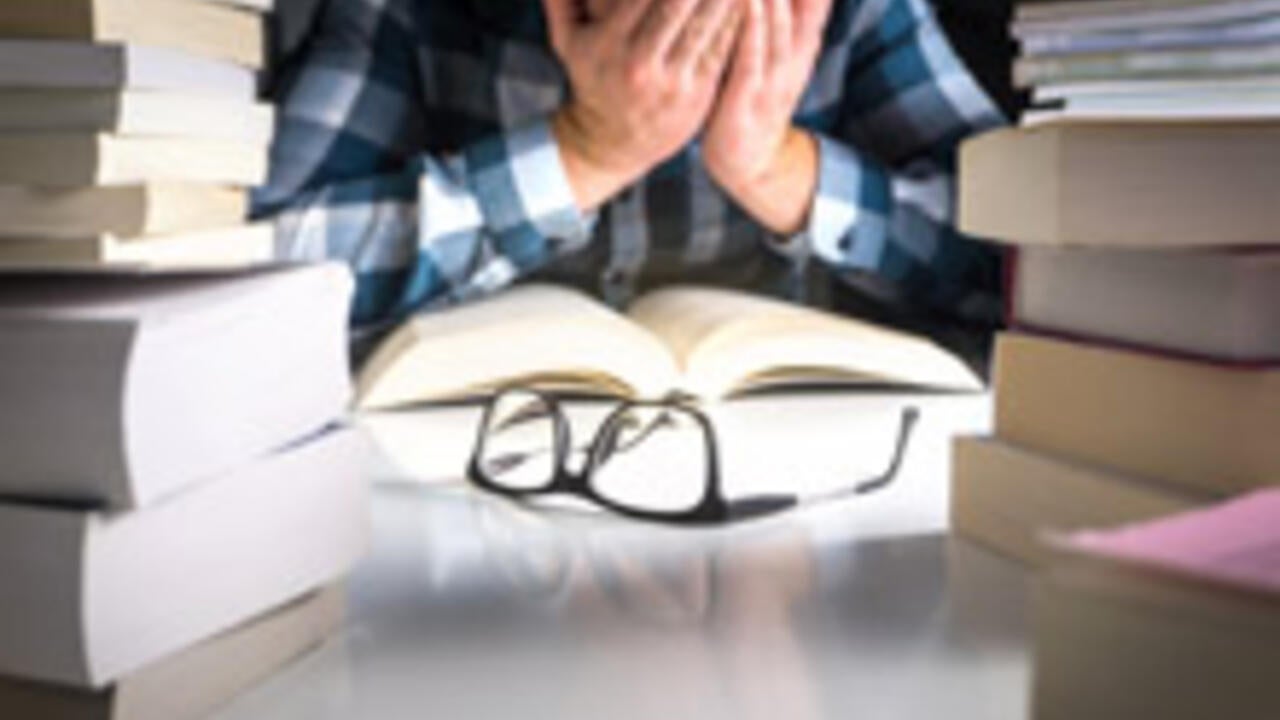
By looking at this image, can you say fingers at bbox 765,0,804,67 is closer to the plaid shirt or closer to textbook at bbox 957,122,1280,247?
the plaid shirt

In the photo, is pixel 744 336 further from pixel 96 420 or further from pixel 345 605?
pixel 96 420

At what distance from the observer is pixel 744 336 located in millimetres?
1103

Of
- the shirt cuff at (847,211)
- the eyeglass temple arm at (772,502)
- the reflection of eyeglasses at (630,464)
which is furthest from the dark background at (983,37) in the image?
the eyeglass temple arm at (772,502)

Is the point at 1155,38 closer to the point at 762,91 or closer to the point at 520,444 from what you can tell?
the point at 520,444

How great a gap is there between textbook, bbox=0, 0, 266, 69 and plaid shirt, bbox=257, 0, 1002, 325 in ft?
2.47

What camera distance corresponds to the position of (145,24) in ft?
2.11

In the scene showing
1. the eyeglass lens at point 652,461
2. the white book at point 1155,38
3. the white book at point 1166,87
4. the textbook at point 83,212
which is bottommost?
the eyeglass lens at point 652,461

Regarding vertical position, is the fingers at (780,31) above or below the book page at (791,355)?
above

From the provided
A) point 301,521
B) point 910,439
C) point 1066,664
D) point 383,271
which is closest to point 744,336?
point 910,439

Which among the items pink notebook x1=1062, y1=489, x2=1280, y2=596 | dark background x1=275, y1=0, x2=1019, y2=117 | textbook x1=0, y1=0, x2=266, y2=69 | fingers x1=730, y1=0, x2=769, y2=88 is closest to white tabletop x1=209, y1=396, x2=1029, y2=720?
pink notebook x1=1062, y1=489, x2=1280, y2=596

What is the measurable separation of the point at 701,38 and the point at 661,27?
0.04 metres

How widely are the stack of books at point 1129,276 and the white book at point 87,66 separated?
12.7 inches

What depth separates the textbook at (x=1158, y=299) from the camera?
541mm

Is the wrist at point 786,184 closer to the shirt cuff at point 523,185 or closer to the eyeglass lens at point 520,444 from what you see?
the shirt cuff at point 523,185
